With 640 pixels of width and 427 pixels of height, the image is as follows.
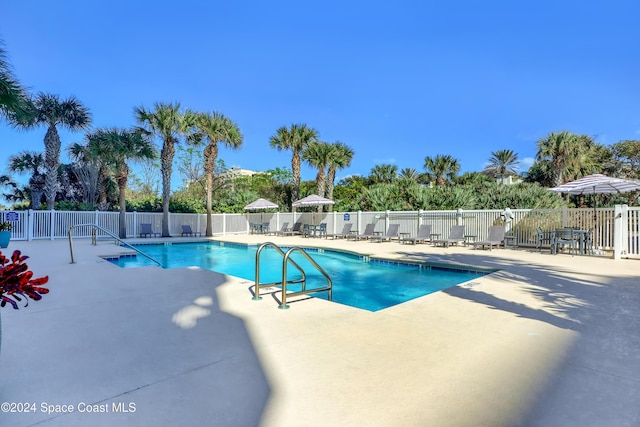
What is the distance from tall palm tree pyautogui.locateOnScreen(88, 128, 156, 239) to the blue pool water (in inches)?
171

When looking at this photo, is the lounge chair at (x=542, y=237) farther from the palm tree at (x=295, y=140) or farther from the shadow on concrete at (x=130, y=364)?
the palm tree at (x=295, y=140)

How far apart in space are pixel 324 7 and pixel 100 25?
9659 mm

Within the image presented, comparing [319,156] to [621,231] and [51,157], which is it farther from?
[621,231]

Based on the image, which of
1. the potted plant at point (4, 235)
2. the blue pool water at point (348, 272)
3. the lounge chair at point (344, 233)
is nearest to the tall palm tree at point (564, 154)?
the lounge chair at point (344, 233)

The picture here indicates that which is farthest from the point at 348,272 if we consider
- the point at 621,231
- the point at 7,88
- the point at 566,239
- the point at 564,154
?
the point at 564,154

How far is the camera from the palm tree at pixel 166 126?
56.5 ft

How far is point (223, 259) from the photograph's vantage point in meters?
11.7

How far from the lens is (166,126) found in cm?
1731

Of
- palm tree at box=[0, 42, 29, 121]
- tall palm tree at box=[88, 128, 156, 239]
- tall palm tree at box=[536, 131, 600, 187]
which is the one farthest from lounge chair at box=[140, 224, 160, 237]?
tall palm tree at box=[536, 131, 600, 187]

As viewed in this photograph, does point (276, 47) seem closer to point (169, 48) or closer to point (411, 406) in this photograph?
point (169, 48)

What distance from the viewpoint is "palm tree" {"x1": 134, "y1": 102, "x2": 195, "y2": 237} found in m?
17.2

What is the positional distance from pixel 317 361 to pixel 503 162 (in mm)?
44662

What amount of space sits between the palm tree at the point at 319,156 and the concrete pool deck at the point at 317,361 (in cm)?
1946

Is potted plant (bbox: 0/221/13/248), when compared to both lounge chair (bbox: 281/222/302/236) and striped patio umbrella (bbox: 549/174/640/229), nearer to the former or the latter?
lounge chair (bbox: 281/222/302/236)
